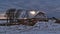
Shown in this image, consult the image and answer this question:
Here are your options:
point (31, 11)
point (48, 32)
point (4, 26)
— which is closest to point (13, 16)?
point (31, 11)

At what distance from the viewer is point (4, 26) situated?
7625mm

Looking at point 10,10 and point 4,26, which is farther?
point 10,10

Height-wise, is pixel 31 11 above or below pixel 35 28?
above

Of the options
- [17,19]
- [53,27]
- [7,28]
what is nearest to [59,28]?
[53,27]

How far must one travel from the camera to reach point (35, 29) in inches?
297

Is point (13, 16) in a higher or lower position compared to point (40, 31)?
higher

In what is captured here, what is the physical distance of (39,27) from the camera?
749 cm

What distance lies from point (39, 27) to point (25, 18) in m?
2.18

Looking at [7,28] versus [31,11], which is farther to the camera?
[31,11]

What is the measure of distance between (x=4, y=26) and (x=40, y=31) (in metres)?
1.60

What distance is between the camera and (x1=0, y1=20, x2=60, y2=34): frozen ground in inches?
294

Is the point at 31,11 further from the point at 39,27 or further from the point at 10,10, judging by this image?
the point at 39,27

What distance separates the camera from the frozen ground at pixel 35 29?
7.47 metres

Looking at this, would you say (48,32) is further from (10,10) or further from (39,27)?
(10,10)
